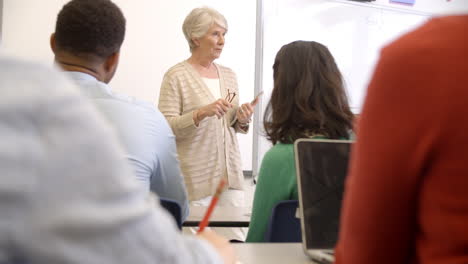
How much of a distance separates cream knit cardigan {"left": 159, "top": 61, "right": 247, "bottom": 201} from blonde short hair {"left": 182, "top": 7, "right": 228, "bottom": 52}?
0.18 metres

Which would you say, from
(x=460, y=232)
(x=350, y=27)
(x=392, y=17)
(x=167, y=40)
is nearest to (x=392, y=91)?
(x=460, y=232)

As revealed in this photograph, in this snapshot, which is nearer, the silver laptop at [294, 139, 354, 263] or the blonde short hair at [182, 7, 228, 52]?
the silver laptop at [294, 139, 354, 263]

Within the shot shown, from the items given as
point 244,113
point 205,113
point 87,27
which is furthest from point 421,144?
point 244,113

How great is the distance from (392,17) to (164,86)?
281 cm

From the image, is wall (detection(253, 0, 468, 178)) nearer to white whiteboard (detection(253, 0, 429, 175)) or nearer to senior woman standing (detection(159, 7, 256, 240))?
white whiteboard (detection(253, 0, 429, 175))

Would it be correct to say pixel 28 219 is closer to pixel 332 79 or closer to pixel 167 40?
pixel 332 79

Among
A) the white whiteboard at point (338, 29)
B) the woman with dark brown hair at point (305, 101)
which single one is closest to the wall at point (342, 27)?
the white whiteboard at point (338, 29)

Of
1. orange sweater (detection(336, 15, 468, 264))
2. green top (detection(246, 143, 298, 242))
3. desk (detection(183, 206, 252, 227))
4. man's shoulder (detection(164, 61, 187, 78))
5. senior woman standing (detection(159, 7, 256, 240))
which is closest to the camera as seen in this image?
orange sweater (detection(336, 15, 468, 264))

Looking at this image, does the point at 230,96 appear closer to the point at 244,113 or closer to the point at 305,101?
the point at 244,113

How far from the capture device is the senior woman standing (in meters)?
2.60

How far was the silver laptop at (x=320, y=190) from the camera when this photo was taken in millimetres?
1230

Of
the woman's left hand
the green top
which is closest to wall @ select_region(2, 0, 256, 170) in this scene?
the woman's left hand

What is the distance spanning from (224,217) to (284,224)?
440 mm

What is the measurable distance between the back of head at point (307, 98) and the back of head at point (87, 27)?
61 cm
